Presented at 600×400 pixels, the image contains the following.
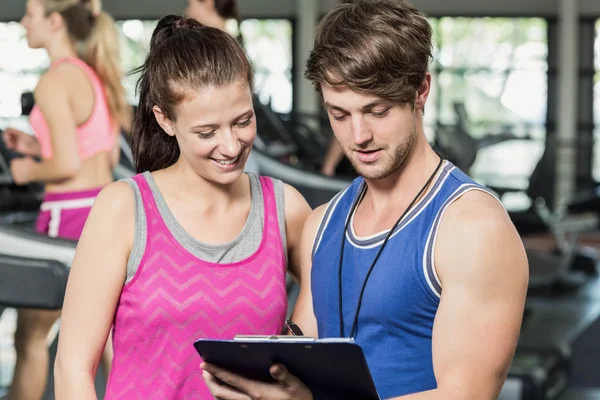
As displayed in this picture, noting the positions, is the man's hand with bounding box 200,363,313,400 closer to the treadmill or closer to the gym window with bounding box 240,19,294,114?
the treadmill

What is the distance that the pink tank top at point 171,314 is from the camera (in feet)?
4.47

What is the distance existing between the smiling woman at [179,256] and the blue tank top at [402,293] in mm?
149

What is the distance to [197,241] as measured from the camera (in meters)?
1.40

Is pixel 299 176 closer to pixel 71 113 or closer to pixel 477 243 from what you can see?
pixel 71 113

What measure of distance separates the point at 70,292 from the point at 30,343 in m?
0.61

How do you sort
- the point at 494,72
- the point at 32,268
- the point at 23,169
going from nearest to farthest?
the point at 32,268 < the point at 23,169 < the point at 494,72

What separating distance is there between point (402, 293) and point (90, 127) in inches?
62.0

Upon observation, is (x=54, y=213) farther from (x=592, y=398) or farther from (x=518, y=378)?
(x=592, y=398)

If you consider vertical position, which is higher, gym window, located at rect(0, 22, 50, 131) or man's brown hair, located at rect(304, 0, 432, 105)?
man's brown hair, located at rect(304, 0, 432, 105)

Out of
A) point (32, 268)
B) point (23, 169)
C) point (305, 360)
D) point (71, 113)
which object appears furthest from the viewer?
point (23, 169)

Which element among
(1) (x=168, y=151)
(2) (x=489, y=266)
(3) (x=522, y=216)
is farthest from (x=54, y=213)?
(3) (x=522, y=216)

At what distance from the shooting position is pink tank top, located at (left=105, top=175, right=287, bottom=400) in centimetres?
136

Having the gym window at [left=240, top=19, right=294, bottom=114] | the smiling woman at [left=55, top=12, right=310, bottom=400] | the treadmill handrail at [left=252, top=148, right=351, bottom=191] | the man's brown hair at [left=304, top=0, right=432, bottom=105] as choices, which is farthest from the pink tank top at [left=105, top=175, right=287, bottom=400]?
the gym window at [left=240, top=19, right=294, bottom=114]

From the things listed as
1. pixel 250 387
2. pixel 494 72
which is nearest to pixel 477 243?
pixel 250 387
